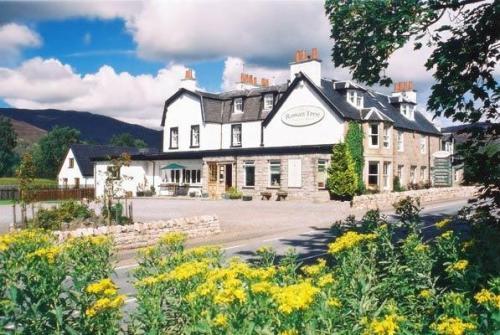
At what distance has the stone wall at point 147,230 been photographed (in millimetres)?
13797

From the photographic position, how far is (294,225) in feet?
64.4

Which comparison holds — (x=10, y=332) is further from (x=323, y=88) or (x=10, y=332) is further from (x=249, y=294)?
(x=323, y=88)

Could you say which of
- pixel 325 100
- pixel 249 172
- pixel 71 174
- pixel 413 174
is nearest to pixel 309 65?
pixel 325 100

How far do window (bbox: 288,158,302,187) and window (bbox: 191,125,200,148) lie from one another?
1138 centimetres

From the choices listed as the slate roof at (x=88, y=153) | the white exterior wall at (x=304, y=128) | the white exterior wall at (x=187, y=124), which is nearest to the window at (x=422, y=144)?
the white exterior wall at (x=304, y=128)

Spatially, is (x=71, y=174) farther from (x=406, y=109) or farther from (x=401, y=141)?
(x=406, y=109)

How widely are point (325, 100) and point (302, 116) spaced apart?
247 centimetres

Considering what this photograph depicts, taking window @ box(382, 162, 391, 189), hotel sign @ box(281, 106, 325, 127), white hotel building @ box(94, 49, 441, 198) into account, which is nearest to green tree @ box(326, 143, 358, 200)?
white hotel building @ box(94, 49, 441, 198)

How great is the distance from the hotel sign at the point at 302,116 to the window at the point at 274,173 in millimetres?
3419

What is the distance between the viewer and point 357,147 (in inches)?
1305

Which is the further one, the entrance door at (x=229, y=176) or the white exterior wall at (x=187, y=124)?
the white exterior wall at (x=187, y=124)

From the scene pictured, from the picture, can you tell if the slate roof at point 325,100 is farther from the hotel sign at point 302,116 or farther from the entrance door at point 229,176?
the entrance door at point 229,176

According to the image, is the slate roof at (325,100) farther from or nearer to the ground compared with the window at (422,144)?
farther from the ground

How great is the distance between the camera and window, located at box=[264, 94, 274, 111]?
39250 millimetres
